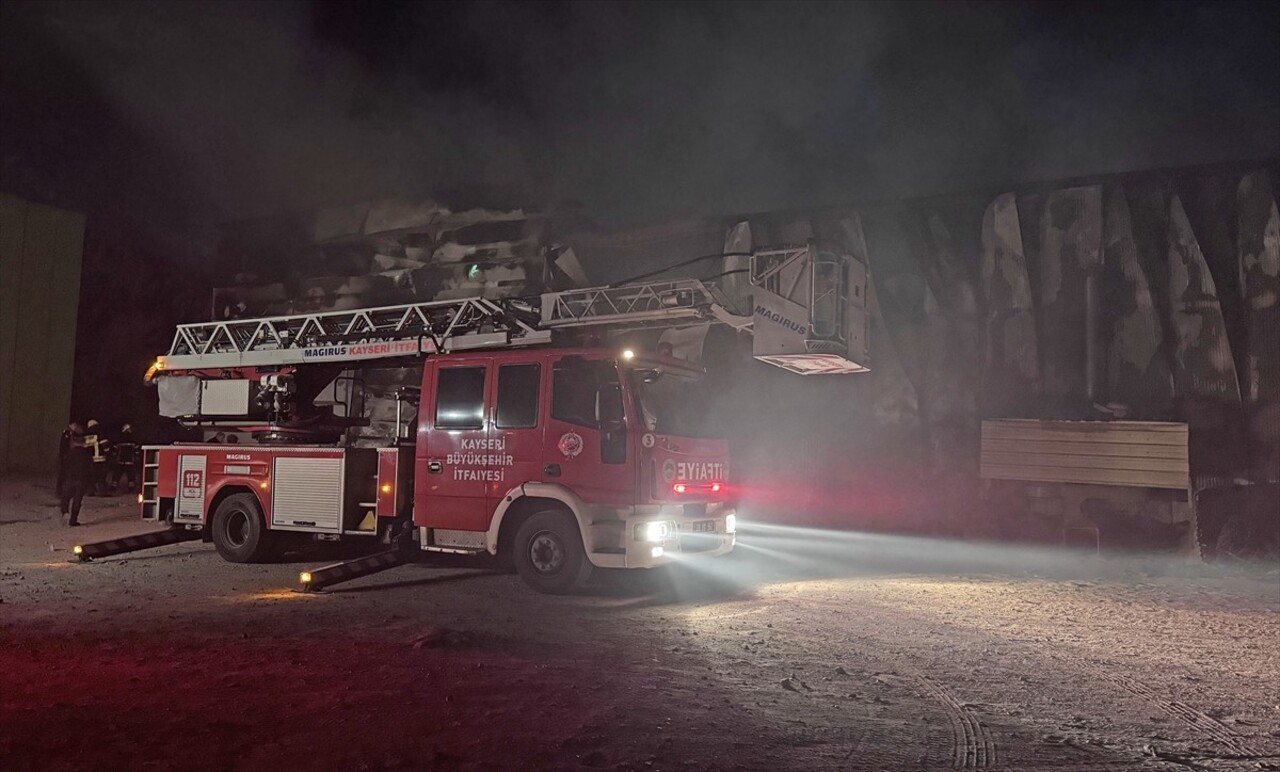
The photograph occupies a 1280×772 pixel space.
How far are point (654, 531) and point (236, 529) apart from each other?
17.6ft

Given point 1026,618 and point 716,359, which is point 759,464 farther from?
point 1026,618

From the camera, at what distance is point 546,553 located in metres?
7.77

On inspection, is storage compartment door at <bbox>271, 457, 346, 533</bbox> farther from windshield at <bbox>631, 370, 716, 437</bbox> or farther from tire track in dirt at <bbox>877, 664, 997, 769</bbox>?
tire track in dirt at <bbox>877, 664, 997, 769</bbox>

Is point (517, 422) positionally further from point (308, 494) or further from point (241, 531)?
point (241, 531)

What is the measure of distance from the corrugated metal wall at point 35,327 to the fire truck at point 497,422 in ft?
31.9

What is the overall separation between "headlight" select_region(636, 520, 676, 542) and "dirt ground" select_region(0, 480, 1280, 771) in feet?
1.97

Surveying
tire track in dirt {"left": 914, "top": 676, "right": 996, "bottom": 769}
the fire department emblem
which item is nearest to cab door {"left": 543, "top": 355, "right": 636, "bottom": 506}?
the fire department emblem

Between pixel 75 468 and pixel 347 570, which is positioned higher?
pixel 75 468

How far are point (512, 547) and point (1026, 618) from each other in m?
4.61

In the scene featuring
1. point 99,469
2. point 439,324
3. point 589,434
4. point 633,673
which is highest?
point 439,324


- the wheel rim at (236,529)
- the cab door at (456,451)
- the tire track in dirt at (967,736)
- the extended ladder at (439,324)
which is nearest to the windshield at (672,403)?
the extended ladder at (439,324)

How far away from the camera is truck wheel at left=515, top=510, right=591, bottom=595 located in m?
7.60

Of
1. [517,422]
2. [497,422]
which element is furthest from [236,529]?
[517,422]

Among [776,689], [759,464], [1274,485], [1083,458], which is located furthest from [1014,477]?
[776,689]
